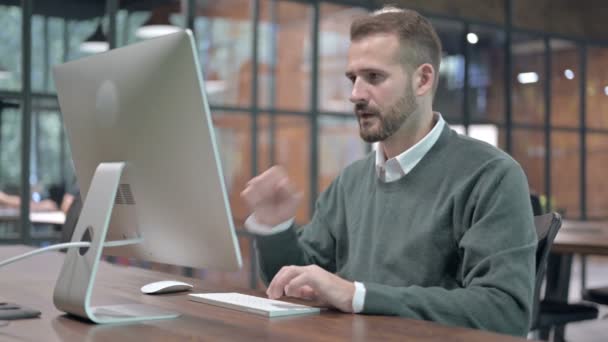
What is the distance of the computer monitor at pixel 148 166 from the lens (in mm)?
1369

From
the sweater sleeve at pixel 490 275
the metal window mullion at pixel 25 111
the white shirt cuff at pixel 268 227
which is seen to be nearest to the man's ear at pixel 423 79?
the sweater sleeve at pixel 490 275

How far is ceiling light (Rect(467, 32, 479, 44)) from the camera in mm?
7320

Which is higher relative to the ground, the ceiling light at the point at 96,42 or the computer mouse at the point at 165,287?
the ceiling light at the point at 96,42

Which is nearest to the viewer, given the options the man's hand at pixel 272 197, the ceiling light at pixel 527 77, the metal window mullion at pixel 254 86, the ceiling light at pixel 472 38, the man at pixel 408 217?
the man at pixel 408 217

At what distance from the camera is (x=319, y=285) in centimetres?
151

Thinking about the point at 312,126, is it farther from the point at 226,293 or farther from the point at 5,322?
the point at 5,322

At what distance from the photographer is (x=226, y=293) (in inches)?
70.8

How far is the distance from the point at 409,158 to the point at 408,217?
0.15m

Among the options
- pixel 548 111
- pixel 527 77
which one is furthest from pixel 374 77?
pixel 548 111

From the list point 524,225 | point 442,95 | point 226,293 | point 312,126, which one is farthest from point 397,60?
point 442,95

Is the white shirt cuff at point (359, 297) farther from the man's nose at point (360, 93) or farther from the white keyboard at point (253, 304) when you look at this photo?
the man's nose at point (360, 93)

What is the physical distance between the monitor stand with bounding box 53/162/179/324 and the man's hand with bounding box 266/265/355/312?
0.22 meters

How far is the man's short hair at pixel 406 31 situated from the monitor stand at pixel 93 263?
715 millimetres

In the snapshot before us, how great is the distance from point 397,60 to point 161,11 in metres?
3.89
